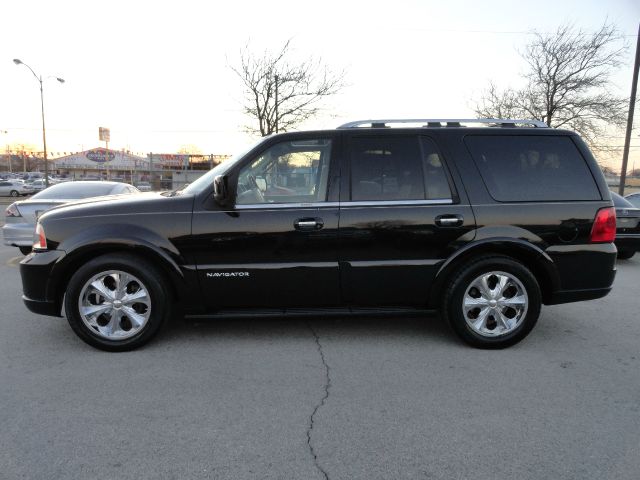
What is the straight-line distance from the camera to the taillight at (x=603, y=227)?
388 centimetres

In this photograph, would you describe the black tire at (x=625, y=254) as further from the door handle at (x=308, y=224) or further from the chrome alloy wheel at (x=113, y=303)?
the chrome alloy wheel at (x=113, y=303)

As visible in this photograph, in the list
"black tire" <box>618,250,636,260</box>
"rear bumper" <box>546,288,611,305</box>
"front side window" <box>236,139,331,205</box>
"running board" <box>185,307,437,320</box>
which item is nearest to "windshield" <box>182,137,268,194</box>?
"front side window" <box>236,139,331,205</box>

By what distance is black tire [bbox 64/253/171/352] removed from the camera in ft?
12.0

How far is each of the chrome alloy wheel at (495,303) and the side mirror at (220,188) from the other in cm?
216

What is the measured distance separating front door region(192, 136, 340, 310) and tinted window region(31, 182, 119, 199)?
18.0 ft

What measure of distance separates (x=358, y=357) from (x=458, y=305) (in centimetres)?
95

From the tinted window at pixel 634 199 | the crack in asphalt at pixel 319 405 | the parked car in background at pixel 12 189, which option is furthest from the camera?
the parked car in background at pixel 12 189

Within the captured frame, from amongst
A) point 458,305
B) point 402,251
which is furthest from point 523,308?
point 402,251

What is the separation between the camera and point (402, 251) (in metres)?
3.80

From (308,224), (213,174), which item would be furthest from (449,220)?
(213,174)

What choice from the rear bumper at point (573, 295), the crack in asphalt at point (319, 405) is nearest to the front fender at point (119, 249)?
the crack in asphalt at point (319, 405)

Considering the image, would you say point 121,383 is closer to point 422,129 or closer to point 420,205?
point 420,205

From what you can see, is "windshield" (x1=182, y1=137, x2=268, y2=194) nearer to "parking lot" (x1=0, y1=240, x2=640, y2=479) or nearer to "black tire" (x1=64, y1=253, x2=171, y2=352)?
"black tire" (x1=64, y1=253, x2=171, y2=352)

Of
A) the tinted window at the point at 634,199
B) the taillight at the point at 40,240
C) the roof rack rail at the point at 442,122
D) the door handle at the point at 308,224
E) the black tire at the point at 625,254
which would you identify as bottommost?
the black tire at the point at 625,254
